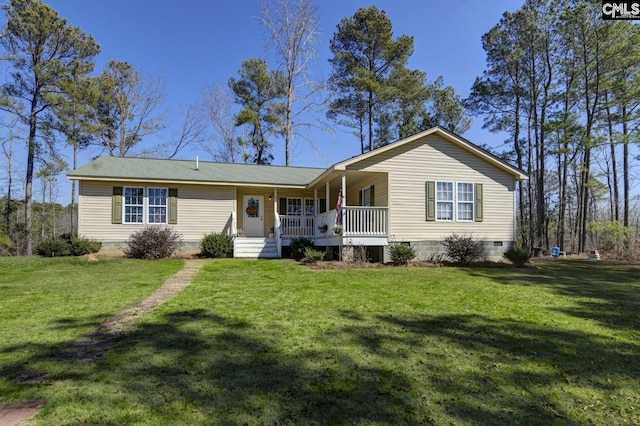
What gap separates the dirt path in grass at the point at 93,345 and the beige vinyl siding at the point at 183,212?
331 inches

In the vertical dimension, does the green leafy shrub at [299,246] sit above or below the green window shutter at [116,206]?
below

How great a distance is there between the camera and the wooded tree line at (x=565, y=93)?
18.8 meters

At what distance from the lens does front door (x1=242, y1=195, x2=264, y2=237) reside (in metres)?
17.0

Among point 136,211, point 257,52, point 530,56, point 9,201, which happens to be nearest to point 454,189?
point 136,211

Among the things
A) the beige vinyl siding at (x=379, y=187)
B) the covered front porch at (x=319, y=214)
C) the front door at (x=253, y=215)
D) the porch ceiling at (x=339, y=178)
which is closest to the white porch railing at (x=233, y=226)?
the covered front porch at (x=319, y=214)

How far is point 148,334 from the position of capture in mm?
4266

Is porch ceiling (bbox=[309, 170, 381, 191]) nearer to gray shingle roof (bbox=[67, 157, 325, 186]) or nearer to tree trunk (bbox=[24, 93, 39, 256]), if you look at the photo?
gray shingle roof (bbox=[67, 157, 325, 186])

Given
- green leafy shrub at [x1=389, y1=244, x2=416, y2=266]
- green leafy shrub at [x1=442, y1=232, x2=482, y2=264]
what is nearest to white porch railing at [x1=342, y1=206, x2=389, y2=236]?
green leafy shrub at [x1=389, y1=244, x2=416, y2=266]

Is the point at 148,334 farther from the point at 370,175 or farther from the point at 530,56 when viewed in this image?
the point at 530,56

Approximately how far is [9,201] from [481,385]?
94.7ft

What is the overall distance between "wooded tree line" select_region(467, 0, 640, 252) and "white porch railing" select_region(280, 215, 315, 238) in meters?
13.3

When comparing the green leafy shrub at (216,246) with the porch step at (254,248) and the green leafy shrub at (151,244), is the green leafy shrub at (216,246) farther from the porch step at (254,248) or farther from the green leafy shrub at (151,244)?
the green leafy shrub at (151,244)

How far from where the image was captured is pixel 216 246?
1408 centimetres

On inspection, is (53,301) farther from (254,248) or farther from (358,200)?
(358,200)
